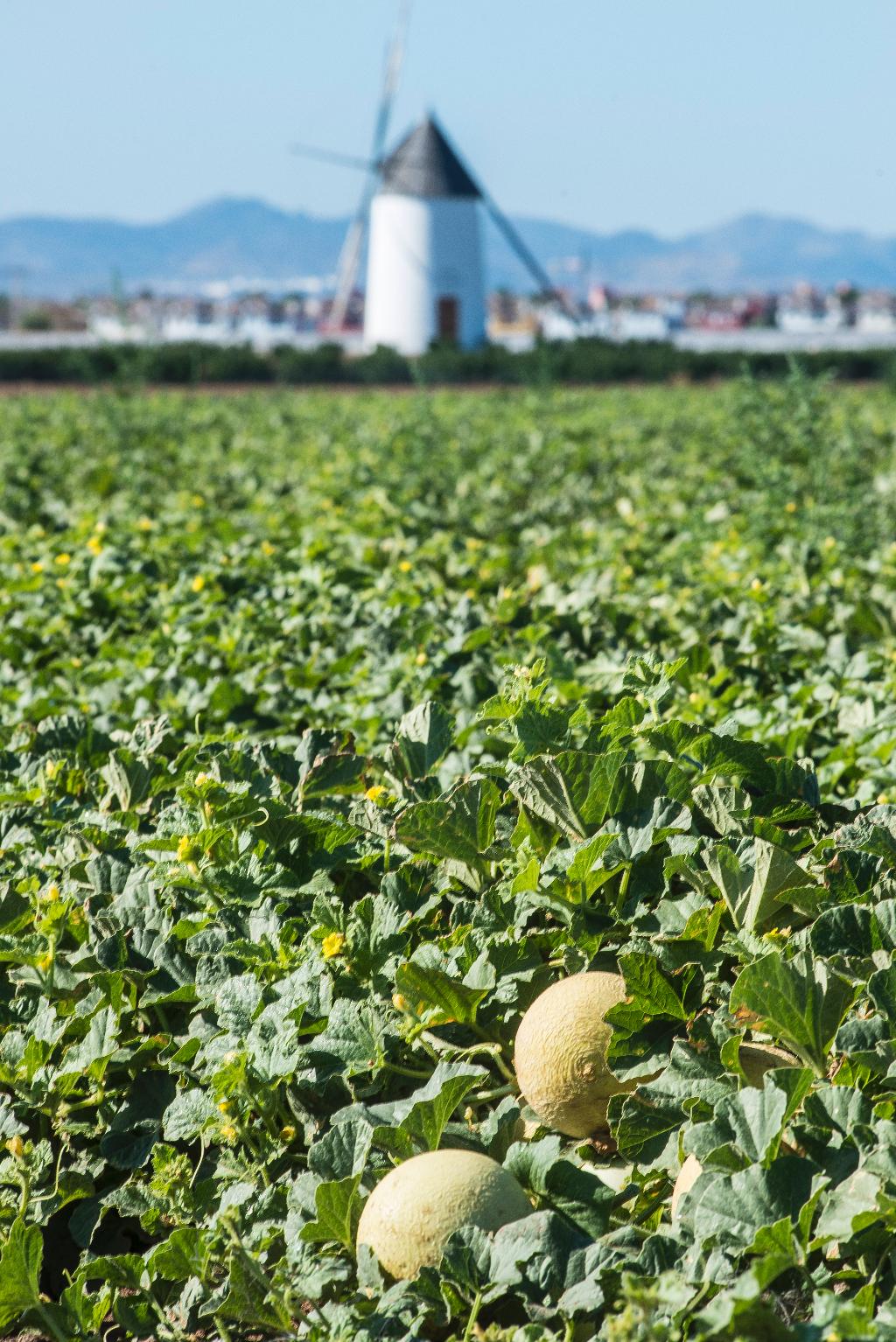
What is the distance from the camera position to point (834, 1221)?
179 centimetres

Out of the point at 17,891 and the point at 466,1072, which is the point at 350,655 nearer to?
the point at 17,891

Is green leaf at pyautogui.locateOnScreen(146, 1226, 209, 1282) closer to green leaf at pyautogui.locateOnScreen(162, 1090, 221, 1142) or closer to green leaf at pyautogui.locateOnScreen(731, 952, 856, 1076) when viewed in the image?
green leaf at pyautogui.locateOnScreen(162, 1090, 221, 1142)

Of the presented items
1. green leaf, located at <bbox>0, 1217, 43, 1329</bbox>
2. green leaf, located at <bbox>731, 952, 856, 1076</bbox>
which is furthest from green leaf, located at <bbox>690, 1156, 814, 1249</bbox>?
green leaf, located at <bbox>0, 1217, 43, 1329</bbox>

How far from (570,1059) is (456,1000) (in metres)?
0.22

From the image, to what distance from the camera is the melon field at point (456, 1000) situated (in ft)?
6.20

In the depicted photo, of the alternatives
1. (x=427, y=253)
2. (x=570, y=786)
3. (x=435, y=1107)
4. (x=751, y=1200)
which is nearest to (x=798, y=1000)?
(x=751, y=1200)

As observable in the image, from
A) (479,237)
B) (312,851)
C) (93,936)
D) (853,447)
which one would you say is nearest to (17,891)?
(93,936)

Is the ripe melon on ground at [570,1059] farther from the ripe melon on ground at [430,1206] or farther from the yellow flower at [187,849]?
the yellow flower at [187,849]

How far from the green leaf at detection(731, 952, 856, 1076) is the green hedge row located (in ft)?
95.4

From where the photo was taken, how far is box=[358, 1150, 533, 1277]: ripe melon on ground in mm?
1967

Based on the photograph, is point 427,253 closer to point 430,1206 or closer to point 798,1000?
point 798,1000

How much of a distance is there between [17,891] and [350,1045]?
910mm

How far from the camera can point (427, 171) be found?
45.8 meters

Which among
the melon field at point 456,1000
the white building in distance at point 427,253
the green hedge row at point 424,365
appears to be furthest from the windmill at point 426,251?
the melon field at point 456,1000
